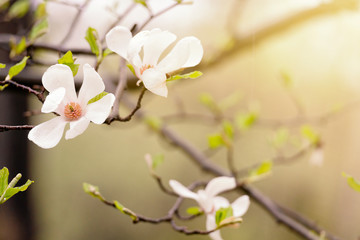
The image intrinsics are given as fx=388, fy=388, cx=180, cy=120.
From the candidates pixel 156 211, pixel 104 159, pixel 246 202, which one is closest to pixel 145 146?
pixel 104 159

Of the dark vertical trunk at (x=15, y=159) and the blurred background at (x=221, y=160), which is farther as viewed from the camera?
the blurred background at (x=221, y=160)

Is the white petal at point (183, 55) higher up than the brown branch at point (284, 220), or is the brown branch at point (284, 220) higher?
the white petal at point (183, 55)

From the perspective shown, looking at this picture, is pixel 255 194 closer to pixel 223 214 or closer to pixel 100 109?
pixel 223 214

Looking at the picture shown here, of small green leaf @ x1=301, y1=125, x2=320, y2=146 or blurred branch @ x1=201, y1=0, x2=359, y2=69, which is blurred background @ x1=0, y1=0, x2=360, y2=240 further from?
small green leaf @ x1=301, y1=125, x2=320, y2=146

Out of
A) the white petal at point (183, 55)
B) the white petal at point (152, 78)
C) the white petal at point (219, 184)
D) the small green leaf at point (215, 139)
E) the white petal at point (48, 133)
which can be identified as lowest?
the small green leaf at point (215, 139)

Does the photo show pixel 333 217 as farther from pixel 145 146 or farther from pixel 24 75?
pixel 24 75

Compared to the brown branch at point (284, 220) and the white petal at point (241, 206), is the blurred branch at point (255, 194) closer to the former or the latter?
the brown branch at point (284, 220)

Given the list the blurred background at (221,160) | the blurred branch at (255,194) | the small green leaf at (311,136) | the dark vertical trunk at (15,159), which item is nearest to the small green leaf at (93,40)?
the blurred branch at (255,194)
